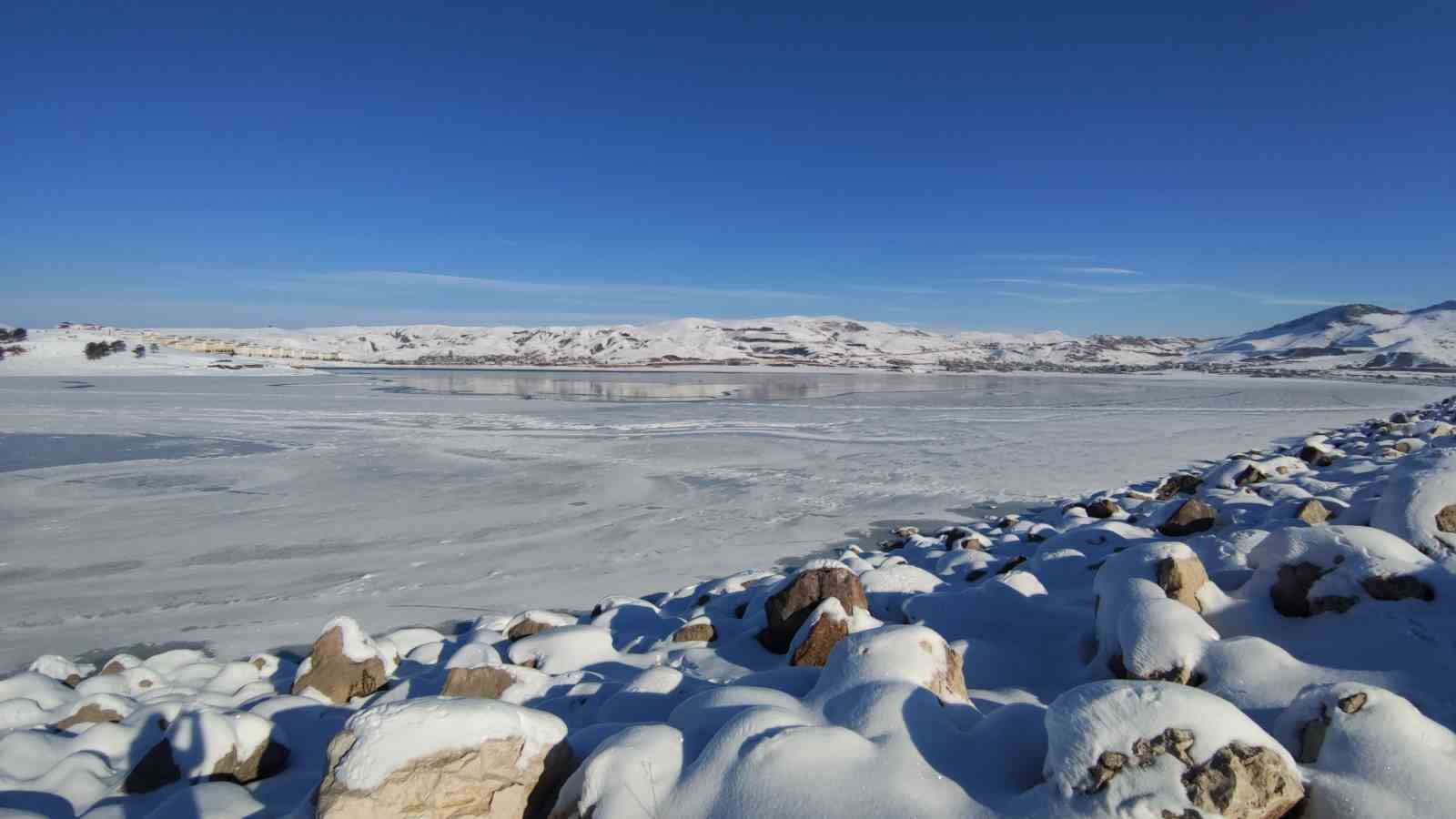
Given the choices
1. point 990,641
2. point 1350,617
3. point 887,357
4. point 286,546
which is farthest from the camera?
point 887,357

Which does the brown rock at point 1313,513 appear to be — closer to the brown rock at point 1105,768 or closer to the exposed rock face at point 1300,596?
the exposed rock face at point 1300,596

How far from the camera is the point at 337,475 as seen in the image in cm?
1144

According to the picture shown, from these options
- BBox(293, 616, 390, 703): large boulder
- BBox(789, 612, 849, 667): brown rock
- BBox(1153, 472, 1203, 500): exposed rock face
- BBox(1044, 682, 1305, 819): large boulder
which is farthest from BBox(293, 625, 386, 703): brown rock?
BBox(1153, 472, 1203, 500): exposed rock face

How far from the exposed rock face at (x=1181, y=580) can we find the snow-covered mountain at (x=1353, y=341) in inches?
2953

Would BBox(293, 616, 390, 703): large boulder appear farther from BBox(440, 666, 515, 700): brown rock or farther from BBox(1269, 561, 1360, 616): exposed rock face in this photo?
BBox(1269, 561, 1360, 616): exposed rock face

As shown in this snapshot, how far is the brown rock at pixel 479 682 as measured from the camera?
334 cm

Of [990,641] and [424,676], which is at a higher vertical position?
[990,641]

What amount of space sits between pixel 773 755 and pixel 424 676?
2816mm

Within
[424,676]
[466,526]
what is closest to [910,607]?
[424,676]

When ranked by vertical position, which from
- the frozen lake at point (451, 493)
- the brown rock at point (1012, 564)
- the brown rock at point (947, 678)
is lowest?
the frozen lake at point (451, 493)

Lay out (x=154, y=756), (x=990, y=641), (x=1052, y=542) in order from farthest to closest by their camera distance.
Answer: (x=1052, y=542), (x=990, y=641), (x=154, y=756)

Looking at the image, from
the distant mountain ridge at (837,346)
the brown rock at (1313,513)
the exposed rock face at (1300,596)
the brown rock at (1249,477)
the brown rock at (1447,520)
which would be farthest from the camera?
the distant mountain ridge at (837,346)

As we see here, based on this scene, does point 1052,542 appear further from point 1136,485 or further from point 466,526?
point 466,526

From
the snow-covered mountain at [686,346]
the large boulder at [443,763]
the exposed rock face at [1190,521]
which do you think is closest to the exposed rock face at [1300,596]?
the exposed rock face at [1190,521]
